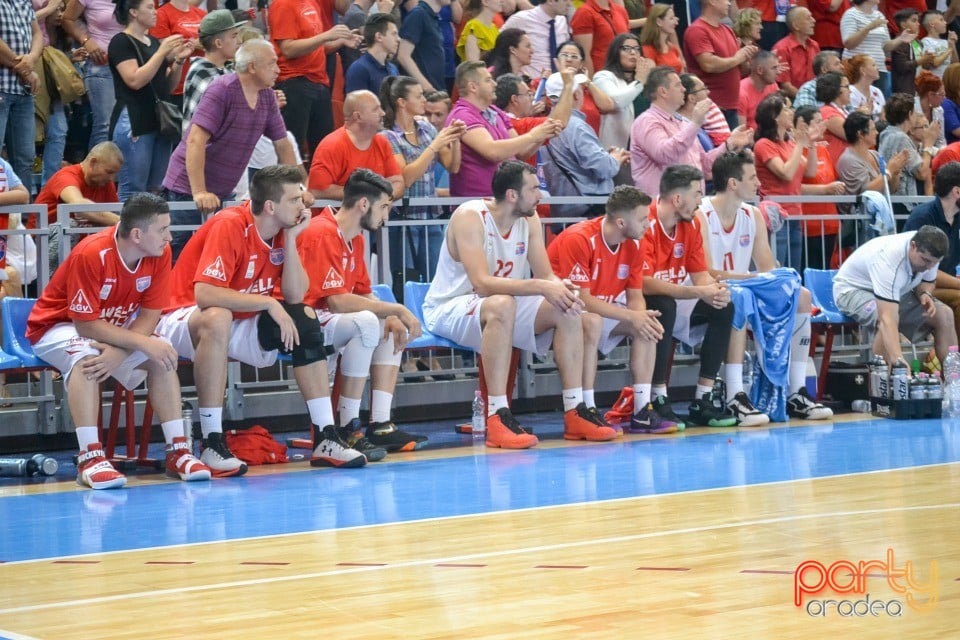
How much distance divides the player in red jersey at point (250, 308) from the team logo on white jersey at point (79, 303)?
0.65m

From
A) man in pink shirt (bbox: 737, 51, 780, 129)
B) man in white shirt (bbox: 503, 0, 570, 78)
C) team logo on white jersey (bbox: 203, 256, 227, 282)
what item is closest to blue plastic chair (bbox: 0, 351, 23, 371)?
team logo on white jersey (bbox: 203, 256, 227, 282)

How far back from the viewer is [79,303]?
7609 mm

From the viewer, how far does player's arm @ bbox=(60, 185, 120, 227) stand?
9086 millimetres

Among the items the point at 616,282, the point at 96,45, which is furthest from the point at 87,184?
the point at 616,282

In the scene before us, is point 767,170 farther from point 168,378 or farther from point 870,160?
point 168,378

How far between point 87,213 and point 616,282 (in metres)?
3.32

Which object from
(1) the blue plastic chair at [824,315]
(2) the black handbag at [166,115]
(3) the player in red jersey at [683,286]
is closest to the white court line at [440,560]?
(3) the player in red jersey at [683,286]

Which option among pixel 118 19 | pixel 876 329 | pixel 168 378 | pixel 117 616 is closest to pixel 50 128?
pixel 118 19

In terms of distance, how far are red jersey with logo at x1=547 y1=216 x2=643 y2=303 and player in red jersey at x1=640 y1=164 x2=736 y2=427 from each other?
0.21m

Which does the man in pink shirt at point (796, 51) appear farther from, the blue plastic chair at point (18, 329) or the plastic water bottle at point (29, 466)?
the plastic water bottle at point (29, 466)

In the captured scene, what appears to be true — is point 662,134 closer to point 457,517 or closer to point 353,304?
point 353,304

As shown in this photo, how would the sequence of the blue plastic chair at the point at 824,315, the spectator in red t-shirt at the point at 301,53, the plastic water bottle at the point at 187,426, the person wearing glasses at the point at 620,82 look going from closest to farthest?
the plastic water bottle at the point at 187,426 → the spectator in red t-shirt at the point at 301,53 → the blue plastic chair at the point at 824,315 → the person wearing glasses at the point at 620,82

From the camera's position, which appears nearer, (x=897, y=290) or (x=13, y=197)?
(x=13, y=197)

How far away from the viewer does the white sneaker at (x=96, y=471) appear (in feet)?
25.0
